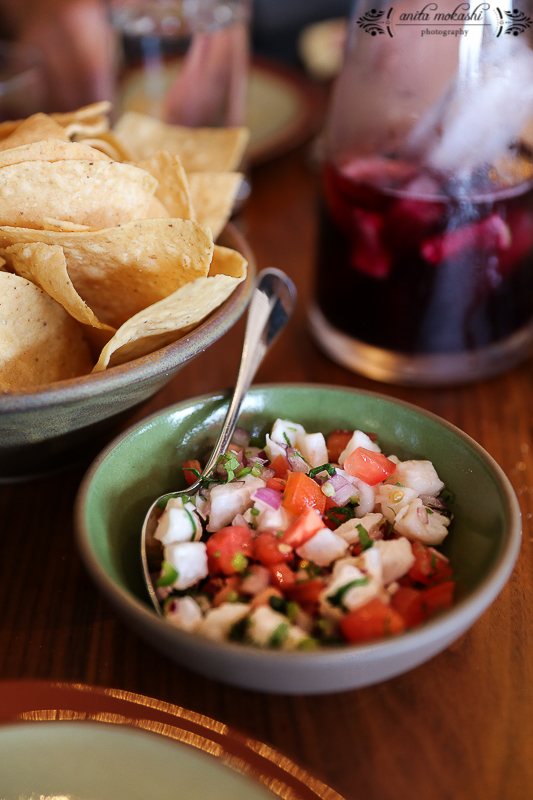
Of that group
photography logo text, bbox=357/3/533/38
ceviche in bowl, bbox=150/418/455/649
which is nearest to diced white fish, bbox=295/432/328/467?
ceviche in bowl, bbox=150/418/455/649

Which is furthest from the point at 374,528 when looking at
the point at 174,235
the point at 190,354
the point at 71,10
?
the point at 71,10

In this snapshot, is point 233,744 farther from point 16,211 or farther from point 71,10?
point 71,10

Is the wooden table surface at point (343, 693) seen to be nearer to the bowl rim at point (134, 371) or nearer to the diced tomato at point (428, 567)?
the diced tomato at point (428, 567)

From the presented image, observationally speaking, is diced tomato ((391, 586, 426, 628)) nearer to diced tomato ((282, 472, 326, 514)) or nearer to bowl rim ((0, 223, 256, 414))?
diced tomato ((282, 472, 326, 514))

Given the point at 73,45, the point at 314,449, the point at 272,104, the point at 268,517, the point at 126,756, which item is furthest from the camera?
the point at 73,45

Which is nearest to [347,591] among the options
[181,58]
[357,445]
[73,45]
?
[357,445]

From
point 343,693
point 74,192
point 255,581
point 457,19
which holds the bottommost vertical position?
point 343,693

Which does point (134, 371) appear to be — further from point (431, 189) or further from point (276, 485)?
point (431, 189)
